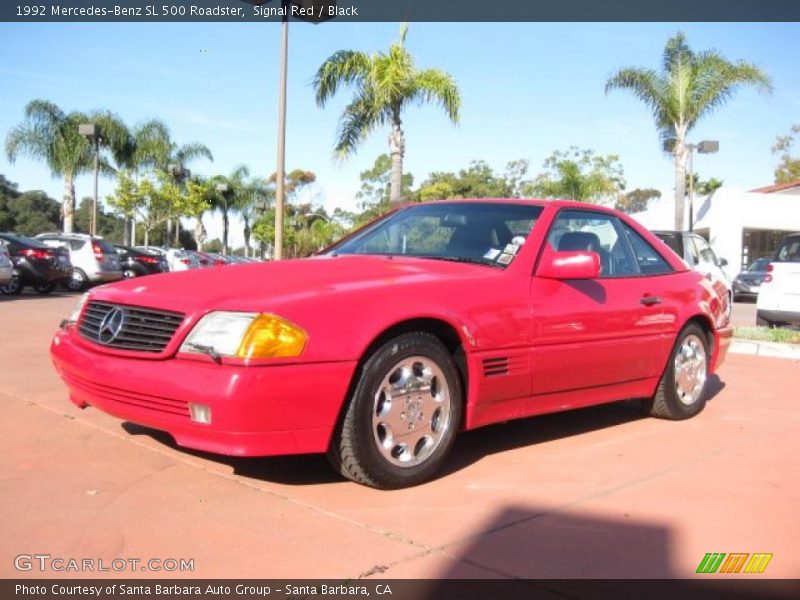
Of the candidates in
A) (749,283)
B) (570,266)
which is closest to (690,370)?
(570,266)

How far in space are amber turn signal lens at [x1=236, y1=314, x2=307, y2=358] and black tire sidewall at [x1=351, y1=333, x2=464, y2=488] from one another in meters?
0.36

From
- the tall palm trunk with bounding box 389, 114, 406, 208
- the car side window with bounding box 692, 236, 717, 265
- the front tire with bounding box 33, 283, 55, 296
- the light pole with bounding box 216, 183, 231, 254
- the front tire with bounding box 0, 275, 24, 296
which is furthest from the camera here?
the light pole with bounding box 216, 183, 231, 254

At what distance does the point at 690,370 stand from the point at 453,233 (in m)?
2.02

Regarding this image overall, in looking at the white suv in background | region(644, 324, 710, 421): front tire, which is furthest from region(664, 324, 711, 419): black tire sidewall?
the white suv in background

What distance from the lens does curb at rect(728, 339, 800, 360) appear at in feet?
Result: 29.1

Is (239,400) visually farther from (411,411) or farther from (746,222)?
(746,222)

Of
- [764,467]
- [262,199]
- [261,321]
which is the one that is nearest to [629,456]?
[764,467]

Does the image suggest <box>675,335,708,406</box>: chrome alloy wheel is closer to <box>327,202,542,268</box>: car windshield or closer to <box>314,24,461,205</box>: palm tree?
<box>327,202,542,268</box>: car windshield

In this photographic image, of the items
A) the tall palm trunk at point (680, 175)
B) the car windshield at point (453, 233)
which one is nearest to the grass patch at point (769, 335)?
the car windshield at point (453, 233)

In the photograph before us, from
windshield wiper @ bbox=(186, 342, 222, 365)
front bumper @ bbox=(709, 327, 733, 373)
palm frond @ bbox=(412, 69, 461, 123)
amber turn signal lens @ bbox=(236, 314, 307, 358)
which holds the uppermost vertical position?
palm frond @ bbox=(412, 69, 461, 123)

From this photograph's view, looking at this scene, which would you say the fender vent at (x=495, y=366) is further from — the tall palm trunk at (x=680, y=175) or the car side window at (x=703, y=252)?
the tall palm trunk at (x=680, y=175)

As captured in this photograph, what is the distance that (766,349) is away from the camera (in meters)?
9.06

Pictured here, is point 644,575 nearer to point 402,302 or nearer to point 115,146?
point 402,302

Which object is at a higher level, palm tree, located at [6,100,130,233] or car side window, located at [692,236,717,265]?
palm tree, located at [6,100,130,233]
